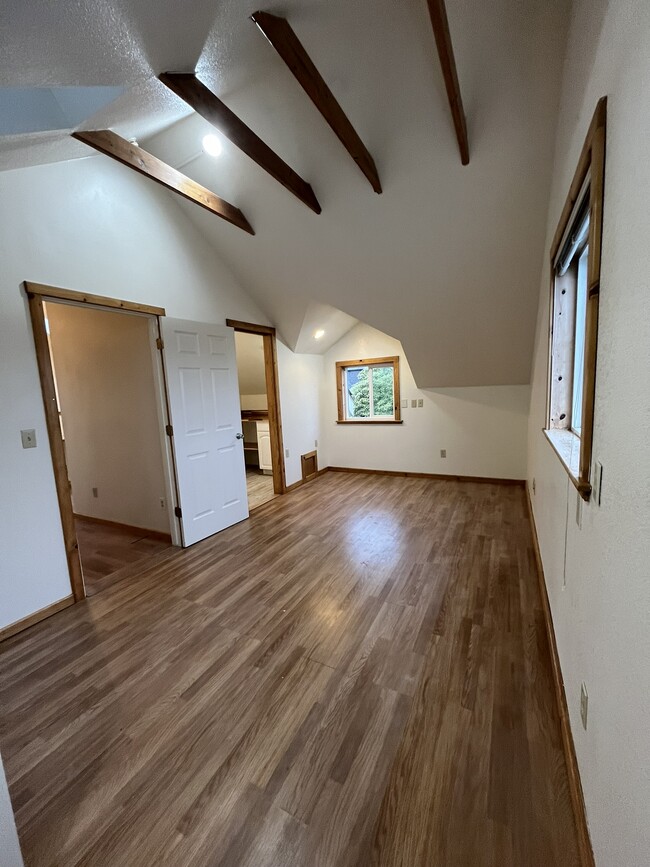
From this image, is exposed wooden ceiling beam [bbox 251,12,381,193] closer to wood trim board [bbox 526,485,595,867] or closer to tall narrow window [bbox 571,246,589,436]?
tall narrow window [bbox 571,246,589,436]

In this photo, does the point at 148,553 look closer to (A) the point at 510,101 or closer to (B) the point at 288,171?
(B) the point at 288,171

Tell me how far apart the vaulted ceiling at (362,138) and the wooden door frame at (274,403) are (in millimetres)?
464

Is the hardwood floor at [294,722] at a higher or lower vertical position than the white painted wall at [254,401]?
lower

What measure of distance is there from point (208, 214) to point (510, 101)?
240 centimetres

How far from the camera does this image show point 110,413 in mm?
3555

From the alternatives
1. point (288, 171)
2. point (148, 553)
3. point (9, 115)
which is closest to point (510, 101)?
point (288, 171)

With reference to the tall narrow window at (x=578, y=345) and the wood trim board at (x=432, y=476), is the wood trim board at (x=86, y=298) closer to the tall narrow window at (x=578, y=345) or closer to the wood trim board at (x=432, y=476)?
the tall narrow window at (x=578, y=345)

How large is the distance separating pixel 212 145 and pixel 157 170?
466 millimetres

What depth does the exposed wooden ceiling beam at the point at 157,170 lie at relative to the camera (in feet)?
6.21

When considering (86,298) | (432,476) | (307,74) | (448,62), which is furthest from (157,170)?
(432,476)

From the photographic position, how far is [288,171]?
234cm

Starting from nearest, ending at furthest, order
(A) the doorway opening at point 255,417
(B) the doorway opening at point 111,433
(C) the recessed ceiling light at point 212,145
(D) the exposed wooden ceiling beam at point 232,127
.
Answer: (D) the exposed wooden ceiling beam at point 232,127 < (C) the recessed ceiling light at point 212,145 < (B) the doorway opening at point 111,433 < (A) the doorway opening at point 255,417

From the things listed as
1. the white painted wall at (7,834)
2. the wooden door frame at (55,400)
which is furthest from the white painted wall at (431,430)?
the white painted wall at (7,834)

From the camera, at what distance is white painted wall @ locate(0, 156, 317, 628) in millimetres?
2057
